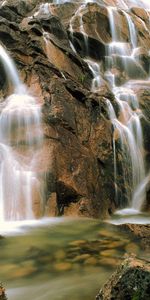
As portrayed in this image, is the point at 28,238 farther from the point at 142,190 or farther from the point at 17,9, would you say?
the point at 17,9

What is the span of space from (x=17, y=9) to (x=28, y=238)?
18287mm

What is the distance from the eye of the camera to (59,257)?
24.1 feet

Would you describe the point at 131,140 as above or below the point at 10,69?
below

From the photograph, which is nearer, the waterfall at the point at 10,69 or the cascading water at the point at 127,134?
the cascading water at the point at 127,134

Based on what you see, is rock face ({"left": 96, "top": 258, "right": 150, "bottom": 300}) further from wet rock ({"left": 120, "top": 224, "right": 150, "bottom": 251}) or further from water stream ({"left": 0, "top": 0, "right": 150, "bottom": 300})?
wet rock ({"left": 120, "top": 224, "right": 150, "bottom": 251})

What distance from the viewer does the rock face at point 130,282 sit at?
425 centimetres

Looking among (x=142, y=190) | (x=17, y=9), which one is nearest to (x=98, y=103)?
(x=142, y=190)

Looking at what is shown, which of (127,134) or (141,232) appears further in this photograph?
(127,134)

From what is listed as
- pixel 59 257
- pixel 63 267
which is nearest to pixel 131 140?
pixel 59 257

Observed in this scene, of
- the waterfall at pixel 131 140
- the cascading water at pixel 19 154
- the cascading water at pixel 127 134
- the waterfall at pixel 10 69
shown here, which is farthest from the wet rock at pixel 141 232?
the waterfall at pixel 10 69

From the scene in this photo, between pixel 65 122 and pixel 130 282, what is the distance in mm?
8569

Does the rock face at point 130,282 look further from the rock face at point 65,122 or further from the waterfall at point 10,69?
the waterfall at point 10,69

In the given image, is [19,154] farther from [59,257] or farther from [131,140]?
[131,140]

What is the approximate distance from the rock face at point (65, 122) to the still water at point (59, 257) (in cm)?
139
